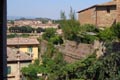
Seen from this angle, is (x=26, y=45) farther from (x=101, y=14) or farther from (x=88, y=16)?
(x=101, y=14)

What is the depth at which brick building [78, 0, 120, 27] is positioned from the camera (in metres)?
27.8

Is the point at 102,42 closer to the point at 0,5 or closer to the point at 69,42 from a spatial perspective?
the point at 69,42

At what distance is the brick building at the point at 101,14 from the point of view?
27.8 metres

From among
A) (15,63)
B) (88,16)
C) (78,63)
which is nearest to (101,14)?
(88,16)

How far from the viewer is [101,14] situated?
28891mm

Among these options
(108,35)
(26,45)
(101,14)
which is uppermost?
(101,14)

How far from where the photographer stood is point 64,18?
23.5 meters

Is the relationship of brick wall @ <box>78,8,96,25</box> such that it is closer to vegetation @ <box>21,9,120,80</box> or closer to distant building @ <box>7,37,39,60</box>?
distant building @ <box>7,37,39,60</box>

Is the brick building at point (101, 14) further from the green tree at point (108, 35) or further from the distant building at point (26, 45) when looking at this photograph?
Answer: the green tree at point (108, 35)

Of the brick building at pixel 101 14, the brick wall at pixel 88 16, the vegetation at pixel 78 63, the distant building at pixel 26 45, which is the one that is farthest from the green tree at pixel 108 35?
the brick wall at pixel 88 16

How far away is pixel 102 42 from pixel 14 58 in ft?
25.1

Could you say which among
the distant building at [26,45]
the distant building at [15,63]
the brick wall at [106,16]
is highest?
the brick wall at [106,16]

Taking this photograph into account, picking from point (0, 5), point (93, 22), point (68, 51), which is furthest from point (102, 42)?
point (0, 5)

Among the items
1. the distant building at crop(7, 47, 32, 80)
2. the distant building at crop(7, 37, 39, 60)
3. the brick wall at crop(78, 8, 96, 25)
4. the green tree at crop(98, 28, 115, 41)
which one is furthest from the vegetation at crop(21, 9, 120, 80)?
the brick wall at crop(78, 8, 96, 25)
